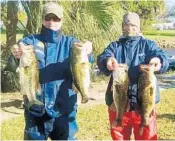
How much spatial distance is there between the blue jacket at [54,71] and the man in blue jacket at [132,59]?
30 cm

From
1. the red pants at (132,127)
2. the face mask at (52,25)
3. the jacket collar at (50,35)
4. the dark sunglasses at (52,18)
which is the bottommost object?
the red pants at (132,127)

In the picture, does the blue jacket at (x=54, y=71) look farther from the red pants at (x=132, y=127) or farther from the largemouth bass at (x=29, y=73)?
the red pants at (x=132, y=127)

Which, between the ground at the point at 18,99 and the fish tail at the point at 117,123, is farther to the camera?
the ground at the point at 18,99

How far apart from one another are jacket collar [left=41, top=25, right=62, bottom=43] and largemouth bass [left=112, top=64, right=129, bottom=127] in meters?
0.79

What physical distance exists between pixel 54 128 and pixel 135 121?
87cm

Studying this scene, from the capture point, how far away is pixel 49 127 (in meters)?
4.63

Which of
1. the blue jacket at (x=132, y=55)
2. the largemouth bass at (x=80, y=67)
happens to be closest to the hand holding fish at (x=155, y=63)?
the blue jacket at (x=132, y=55)

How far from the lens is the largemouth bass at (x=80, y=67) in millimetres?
4242

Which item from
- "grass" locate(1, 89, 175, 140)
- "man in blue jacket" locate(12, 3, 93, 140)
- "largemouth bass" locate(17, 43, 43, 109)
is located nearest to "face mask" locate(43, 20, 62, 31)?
"man in blue jacket" locate(12, 3, 93, 140)

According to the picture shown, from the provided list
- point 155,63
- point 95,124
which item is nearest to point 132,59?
Result: point 155,63

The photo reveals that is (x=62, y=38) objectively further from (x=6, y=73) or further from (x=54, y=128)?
(x=6, y=73)

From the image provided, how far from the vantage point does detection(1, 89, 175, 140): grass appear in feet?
24.2

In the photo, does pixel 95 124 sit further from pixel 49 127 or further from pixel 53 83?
pixel 53 83

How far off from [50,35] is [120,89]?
3.09ft
